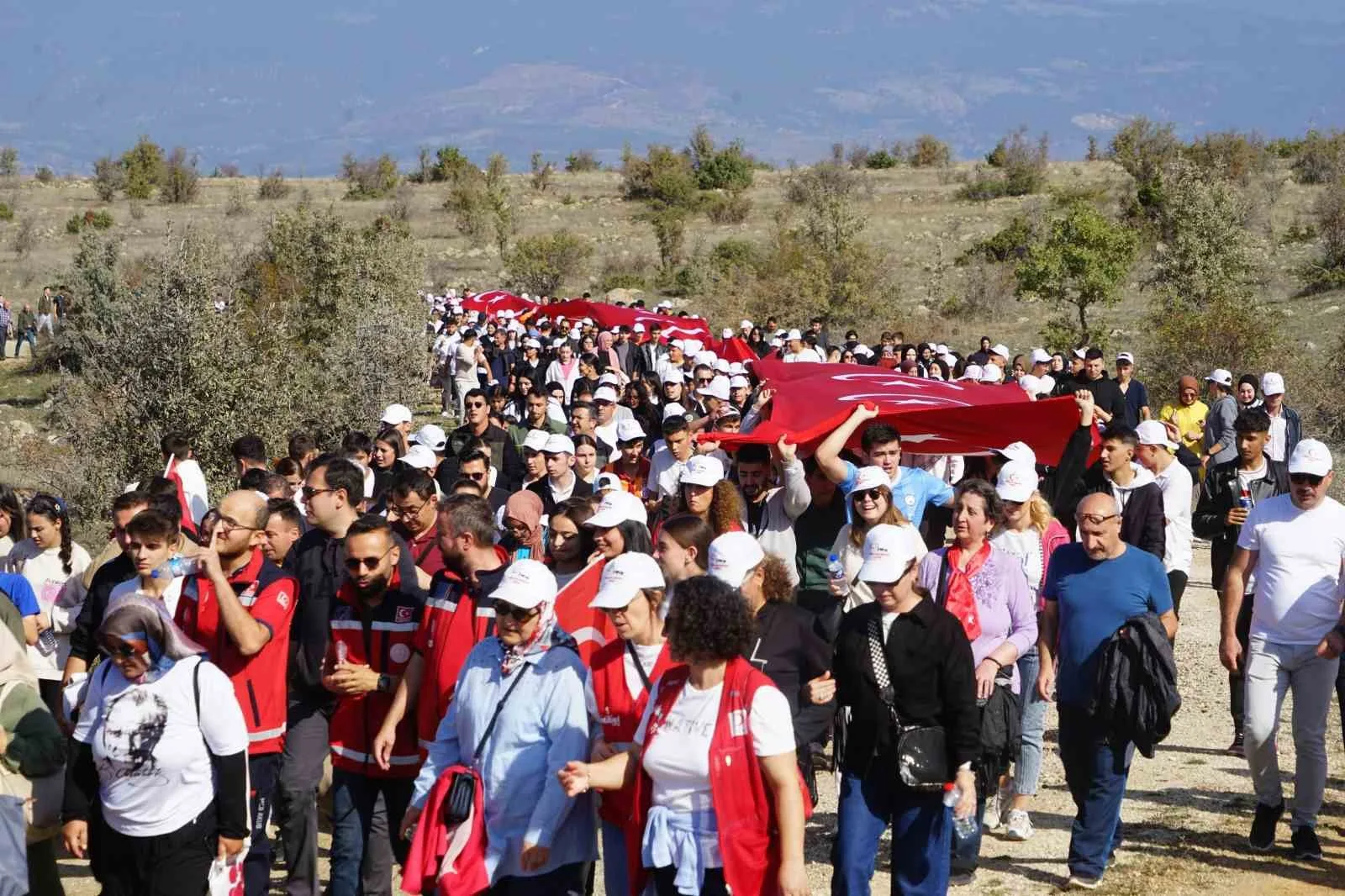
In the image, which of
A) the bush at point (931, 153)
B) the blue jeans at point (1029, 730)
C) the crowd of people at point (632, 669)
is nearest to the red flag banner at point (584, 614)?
the crowd of people at point (632, 669)

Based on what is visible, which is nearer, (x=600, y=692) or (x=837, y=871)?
(x=600, y=692)

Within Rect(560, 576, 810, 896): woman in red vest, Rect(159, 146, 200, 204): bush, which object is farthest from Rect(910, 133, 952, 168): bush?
Rect(560, 576, 810, 896): woman in red vest

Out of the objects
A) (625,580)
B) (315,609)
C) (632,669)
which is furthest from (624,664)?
(315,609)

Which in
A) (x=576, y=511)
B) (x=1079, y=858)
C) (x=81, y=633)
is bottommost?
(x=1079, y=858)

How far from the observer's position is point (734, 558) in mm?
5594

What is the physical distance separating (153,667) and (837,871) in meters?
2.65

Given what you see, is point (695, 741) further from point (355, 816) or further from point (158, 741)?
point (355, 816)

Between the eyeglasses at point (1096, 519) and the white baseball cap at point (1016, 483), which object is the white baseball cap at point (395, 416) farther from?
the eyeglasses at point (1096, 519)

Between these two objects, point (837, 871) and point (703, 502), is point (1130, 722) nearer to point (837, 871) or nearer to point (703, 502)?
point (837, 871)

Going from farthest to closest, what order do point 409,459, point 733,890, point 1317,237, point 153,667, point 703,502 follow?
point 1317,237
point 409,459
point 703,502
point 153,667
point 733,890

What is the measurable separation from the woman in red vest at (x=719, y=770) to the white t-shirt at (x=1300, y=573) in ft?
12.2

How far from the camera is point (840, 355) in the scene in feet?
72.0

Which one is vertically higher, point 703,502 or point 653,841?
point 703,502

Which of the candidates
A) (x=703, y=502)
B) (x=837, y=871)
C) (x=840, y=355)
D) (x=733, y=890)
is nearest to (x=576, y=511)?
(x=703, y=502)
